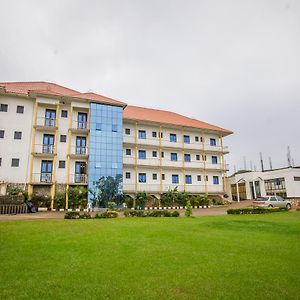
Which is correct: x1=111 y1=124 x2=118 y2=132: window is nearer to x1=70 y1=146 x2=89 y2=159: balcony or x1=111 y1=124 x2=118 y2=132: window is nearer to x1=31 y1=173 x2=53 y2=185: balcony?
x1=70 y1=146 x2=89 y2=159: balcony

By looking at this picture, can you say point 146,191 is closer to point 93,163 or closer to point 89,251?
A: point 93,163

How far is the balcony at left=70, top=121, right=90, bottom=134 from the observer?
28297 mm

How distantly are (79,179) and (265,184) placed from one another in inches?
1007

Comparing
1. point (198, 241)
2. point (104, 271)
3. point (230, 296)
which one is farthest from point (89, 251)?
point (230, 296)

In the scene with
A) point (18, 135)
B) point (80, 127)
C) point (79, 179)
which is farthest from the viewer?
point (80, 127)

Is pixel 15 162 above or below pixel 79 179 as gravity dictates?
above

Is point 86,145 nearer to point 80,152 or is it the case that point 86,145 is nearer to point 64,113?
point 80,152

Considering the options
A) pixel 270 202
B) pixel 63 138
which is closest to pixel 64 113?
pixel 63 138

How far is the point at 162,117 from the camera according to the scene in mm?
36281

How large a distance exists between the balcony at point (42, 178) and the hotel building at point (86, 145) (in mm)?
89

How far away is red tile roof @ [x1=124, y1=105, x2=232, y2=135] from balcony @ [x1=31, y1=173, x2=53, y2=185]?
10.3 meters

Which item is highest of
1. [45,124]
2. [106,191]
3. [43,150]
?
[45,124]

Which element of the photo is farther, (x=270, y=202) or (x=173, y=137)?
(x=173, y=137)

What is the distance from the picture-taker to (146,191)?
103ft
